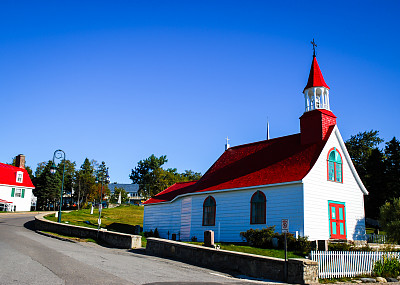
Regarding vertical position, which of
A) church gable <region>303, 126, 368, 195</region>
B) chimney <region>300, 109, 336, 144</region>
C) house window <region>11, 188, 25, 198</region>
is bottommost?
house window <region>11, 188, 25, 198</region>

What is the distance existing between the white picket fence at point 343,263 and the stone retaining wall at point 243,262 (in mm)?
1207

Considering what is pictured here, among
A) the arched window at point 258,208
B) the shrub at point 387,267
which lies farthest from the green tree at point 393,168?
the shrub at point 387,267

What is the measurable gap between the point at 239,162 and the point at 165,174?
5255 cm

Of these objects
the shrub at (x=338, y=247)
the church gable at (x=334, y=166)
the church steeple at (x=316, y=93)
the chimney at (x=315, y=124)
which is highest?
the church steeple at (x=316, y=93)

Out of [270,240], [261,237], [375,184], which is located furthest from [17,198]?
[375,184]

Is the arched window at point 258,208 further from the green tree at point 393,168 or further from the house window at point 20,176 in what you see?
the house window at point 20,176

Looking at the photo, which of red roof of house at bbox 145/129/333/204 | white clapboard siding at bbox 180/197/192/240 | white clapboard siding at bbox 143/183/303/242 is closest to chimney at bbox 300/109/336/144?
red roof of house at bbox 145/129/333/204

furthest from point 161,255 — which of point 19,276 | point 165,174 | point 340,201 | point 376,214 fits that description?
point 165,174

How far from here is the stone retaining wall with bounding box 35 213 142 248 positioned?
23.7 m

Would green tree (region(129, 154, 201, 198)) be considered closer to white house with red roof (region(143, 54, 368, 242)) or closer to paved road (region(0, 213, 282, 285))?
white house with red roof (region(143, 54, 368, 242))

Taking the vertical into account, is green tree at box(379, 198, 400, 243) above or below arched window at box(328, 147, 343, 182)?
below

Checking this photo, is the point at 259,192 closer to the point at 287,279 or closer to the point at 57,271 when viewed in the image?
the point at 287,279

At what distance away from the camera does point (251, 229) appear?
2494cm

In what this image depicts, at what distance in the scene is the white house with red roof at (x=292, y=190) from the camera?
24375 mm
